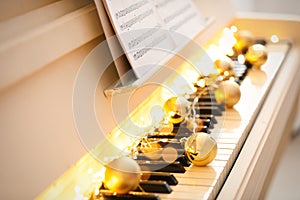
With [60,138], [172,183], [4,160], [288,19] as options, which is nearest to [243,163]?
[172,183]

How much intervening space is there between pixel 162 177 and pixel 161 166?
0.05m

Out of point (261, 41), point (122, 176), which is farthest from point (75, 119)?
point (261, 41)

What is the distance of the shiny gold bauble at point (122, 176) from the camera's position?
39.8 inches

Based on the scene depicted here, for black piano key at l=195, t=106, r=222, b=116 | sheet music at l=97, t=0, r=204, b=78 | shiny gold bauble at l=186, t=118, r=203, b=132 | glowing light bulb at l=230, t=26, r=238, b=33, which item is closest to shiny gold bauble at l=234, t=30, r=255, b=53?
glowing light bulb at l=230, t=26, r=238, b=33

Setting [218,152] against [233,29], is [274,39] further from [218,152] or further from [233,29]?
[218,152]

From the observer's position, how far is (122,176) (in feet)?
3.31

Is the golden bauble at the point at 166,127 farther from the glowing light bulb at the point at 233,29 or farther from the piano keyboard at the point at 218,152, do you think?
the glowing light bulb at the point at 233,29

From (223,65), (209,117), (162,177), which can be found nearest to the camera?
(162,177)

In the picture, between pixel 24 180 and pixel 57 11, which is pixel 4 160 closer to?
pixel 24 180

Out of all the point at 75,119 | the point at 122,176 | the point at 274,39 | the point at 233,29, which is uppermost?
the point at 75,119

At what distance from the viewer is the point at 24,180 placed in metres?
0.87

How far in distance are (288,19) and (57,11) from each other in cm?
143

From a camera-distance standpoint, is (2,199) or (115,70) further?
(115,70)

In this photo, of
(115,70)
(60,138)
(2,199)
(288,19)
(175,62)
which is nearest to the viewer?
(2,199)
